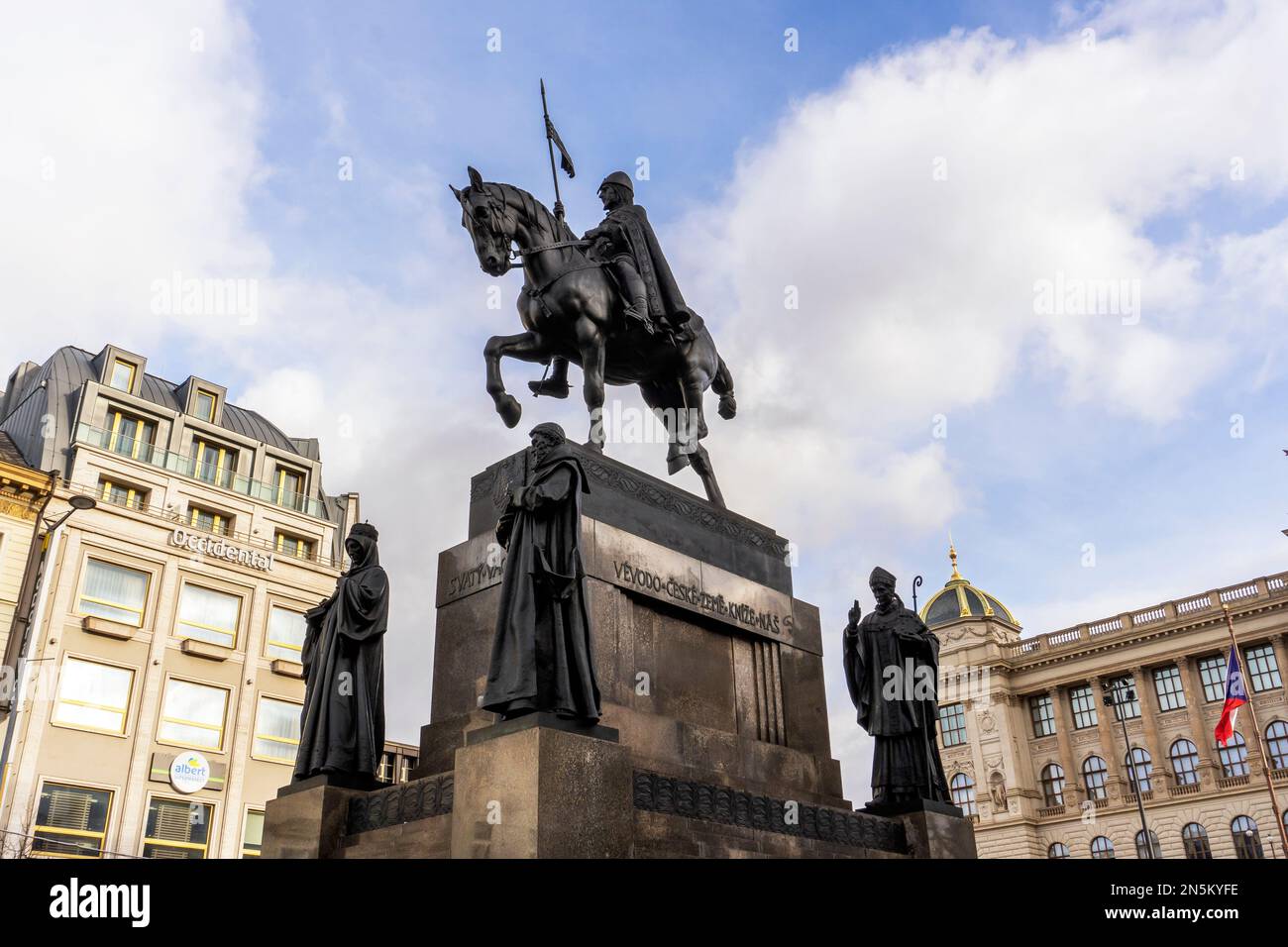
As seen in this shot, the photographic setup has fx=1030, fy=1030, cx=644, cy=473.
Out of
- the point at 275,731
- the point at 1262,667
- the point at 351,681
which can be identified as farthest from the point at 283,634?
the point at 1262,667

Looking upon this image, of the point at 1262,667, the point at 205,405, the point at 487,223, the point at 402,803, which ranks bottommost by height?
the point at 402,803

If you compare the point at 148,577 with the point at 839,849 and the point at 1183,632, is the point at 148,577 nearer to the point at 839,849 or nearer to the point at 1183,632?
the point at 839,849

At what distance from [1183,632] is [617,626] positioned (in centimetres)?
7243

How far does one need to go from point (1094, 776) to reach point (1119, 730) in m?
3.88

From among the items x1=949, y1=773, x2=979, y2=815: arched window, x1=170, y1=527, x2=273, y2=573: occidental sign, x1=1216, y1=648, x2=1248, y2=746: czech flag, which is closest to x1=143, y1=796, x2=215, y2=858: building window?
x1=170, y1=527, x2=273, y2=573: occidental sign

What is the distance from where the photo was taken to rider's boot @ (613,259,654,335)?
43.6ft

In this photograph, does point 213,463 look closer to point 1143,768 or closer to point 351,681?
point 351,681

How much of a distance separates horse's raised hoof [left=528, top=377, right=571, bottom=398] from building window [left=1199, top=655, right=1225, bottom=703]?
70.2 meters

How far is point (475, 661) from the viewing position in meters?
11.0

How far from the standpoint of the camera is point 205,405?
54.7 m

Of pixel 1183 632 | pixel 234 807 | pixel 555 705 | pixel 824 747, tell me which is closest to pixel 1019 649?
pixel 1183 632

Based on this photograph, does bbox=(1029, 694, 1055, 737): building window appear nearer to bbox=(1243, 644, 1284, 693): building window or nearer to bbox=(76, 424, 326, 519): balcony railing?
bbox=(1243, 644, 1284, 693): building window

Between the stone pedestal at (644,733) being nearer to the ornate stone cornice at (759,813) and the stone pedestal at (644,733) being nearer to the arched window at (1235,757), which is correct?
the ornate stone cornice at (759,813)

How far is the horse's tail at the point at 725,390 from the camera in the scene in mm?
15938
